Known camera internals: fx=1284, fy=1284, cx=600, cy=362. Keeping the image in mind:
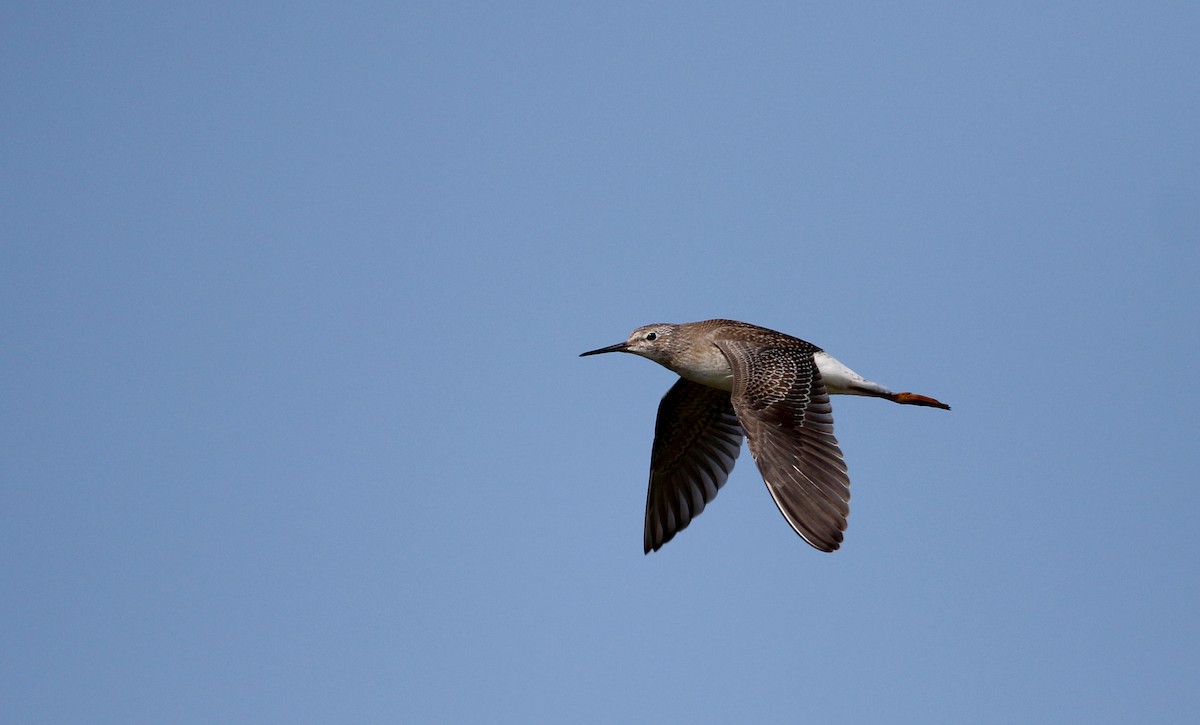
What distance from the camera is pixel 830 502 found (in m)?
11.5

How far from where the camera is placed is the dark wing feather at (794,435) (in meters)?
11.3

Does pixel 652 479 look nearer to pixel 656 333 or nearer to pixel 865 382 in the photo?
pixel 656 333

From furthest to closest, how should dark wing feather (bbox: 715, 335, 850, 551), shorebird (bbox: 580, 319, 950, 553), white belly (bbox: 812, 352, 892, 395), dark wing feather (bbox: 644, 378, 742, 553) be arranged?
1. dark wing feather (bbox: 644, 378, 742, 553)
2. white belly (bbox: 812, 352, 892, 395)
3. shorebird (bbox: 580, 319, 950, 553)
4. dark wing feather (bbox: 715, 335, 850, 551)

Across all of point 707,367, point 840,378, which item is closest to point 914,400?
point 840,378

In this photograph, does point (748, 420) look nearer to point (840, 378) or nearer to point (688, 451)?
point (840, 378)

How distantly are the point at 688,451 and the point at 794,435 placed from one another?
3.17 meters

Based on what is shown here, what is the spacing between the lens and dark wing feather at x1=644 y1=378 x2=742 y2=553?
1488 centimetres

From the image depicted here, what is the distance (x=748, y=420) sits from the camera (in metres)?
12.3

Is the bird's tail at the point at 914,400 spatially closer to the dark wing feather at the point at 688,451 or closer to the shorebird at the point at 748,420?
the shorebird at the point at 748,420

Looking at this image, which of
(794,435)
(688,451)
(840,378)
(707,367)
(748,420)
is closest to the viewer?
(794,435)

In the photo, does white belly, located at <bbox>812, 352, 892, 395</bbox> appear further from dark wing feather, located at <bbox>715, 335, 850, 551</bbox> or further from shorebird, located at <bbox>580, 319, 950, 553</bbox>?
dark wing feather, located at <bbox>715, 335, 850, 551</bbox>

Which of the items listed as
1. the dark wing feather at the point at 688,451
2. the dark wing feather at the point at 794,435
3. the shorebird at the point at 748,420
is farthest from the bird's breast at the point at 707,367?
the dark wing feather at the point at 688,451

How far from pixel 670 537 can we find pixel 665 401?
5.28 feet

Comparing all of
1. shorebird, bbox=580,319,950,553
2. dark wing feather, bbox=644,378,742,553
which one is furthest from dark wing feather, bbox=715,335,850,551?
dark wing feather, bbox=644,378,742,553
